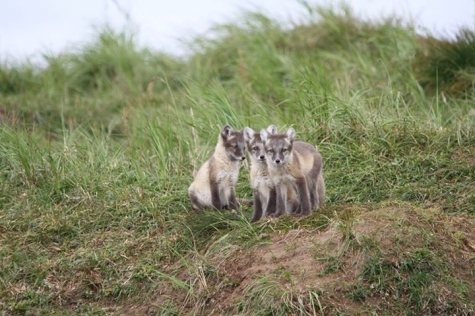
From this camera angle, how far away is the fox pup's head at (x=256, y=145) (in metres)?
8.87

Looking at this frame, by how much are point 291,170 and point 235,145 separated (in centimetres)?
81

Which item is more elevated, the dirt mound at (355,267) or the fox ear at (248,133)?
the fox ear at (248,133)

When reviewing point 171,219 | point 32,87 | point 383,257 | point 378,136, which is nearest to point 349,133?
point 378,136

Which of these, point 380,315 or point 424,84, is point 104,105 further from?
point 380,315

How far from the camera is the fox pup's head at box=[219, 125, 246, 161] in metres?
9.31

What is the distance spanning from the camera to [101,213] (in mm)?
9656

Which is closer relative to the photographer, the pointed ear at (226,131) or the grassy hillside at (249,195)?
the grassy hillside at (249,195)

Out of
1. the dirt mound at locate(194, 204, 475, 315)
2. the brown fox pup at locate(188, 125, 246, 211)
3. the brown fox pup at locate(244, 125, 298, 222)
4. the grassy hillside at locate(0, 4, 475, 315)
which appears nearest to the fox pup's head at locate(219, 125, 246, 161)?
Answer: the brown fox pup at locate(188, 125, 246, 211)

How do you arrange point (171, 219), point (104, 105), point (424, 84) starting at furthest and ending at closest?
point (104, 105)
point (424, 84)
point (171, 219)

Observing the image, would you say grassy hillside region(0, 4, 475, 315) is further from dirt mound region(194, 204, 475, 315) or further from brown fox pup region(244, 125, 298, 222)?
brown fox pup region(244, 125, 298, 222)

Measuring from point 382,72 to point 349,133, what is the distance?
3402 millimetres

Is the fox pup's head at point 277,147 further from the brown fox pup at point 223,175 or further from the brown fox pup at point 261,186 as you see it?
the brown fox pup at point 223,175

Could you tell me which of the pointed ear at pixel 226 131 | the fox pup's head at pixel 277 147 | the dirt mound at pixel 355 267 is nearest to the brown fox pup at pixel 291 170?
the fox pup's head at pixel 277 147

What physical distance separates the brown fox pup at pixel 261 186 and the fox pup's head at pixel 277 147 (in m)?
0.08
